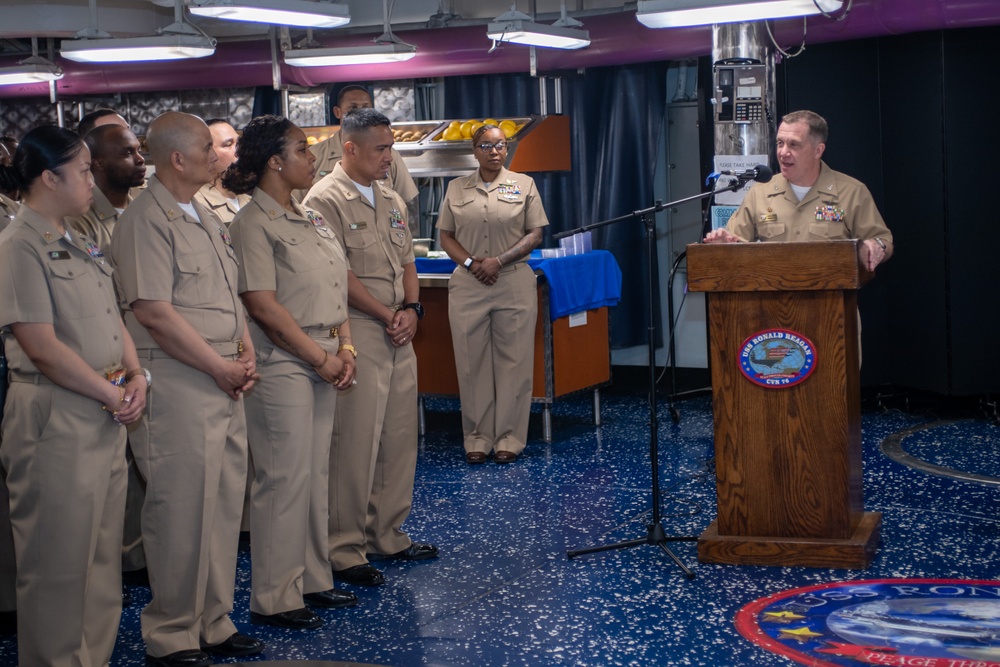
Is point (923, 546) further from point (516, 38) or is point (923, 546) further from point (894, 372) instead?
point (516, 38)

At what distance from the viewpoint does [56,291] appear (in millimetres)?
3004

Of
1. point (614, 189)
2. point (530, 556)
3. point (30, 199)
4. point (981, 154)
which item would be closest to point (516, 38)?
point (614, 189)

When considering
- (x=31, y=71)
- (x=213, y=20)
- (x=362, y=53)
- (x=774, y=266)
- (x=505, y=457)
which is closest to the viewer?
(x=774, y=266)

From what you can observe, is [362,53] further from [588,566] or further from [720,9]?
[588,566]

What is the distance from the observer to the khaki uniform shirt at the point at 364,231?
426 cm

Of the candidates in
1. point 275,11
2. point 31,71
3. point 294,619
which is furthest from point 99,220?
point 31,71

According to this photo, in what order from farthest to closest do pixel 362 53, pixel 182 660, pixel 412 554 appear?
pixel 362 53, pixel 412 554, pixel 182 660

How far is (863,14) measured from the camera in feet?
21.0

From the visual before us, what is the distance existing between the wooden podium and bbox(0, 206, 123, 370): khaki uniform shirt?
2.03 m

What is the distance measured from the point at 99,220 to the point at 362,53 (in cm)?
339

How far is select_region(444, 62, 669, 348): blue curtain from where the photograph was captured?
7926 mm

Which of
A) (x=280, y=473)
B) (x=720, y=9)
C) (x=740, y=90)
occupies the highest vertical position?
(x=720, y=9)

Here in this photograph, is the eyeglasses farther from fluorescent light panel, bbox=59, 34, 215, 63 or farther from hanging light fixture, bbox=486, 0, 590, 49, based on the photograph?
fluorescent light panel, bbox=59, 34, 215, 63

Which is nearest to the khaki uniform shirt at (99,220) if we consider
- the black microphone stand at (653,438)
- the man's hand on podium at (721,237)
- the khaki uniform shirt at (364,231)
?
the khaki uniform shirt at (364,231)
